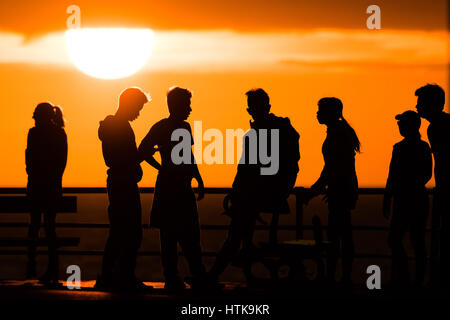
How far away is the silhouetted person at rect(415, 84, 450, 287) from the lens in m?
8.52

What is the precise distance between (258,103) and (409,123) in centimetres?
161

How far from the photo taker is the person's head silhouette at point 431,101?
8.55 m

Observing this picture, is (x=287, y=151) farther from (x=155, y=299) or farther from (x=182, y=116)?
(x=155, y=299)

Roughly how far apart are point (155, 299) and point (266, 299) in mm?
1053

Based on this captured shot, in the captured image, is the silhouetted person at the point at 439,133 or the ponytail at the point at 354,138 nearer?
the silhouetted person at the point at 439,133

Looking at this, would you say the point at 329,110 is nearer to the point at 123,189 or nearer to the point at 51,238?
the point at 123,189

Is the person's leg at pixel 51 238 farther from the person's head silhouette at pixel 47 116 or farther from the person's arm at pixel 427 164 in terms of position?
the person's arm at pixel 427 164

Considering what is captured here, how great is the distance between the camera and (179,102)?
8781 mm

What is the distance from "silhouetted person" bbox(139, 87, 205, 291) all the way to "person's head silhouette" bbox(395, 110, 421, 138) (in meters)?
2.15

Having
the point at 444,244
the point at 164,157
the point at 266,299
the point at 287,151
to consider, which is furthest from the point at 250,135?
the point at 444,244

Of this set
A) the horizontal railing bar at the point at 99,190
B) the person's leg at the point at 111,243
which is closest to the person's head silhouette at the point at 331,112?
the horizontal railing bar at the point at 99,190

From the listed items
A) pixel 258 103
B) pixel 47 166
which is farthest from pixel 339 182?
pixel 47 166

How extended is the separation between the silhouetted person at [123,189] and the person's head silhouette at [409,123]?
2637 mm
